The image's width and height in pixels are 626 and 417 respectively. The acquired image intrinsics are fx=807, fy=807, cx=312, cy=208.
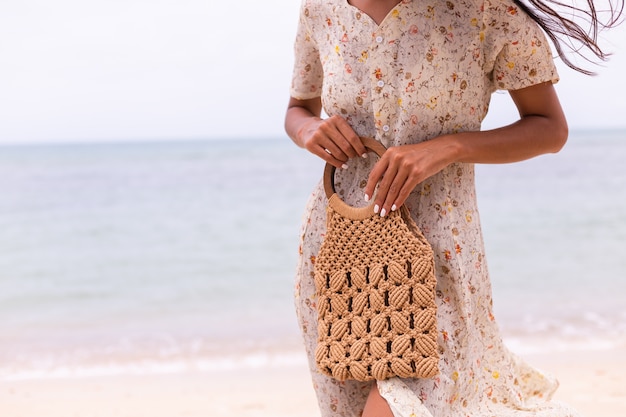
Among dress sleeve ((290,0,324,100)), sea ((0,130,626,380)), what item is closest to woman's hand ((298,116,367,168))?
dress sleeve ((290,0,324,100))

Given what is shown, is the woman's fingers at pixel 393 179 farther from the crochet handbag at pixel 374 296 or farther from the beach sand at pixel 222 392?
the beach sand at pixel 222 392

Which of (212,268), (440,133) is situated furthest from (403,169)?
(212,268)

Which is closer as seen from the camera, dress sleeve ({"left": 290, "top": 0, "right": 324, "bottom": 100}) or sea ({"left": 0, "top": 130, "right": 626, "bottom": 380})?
dress sleeve ({"left": 290, "top": 0, "right": 324, "bottom": 100})

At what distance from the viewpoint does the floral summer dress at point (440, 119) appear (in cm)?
153

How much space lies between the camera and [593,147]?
65.3 feet

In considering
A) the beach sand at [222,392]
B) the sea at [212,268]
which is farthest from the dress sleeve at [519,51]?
the sea at [212,268]

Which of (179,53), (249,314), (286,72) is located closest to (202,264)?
(249,314)

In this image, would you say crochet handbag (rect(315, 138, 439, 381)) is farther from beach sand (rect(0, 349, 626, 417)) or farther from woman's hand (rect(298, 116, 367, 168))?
beach sand (rect(0, 349, 626, 417))

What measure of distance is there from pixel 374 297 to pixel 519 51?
1.78 ft

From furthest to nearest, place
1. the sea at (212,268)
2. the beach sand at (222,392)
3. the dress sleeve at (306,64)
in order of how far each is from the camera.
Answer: the sea at (212,268), the beach sand at (222,392), the dress sleeve at (306,64)

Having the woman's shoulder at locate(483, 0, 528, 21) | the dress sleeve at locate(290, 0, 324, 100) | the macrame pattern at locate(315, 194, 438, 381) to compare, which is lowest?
the macrame pattern at locate(315, 194, 438, 381)

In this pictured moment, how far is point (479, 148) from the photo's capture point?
154 cm

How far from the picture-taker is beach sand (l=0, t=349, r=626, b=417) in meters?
3.97

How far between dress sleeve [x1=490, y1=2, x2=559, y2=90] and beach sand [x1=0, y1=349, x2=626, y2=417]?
8.45ft
